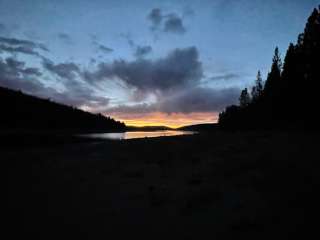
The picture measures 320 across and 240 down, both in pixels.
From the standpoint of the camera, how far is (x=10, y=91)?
12875 centimetres

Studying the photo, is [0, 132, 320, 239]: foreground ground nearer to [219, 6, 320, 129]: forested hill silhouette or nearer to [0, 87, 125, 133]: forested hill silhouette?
[219, 6, 320, 129]: forested hill silhouette

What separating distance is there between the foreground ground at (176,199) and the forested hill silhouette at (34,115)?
101746 millimetres

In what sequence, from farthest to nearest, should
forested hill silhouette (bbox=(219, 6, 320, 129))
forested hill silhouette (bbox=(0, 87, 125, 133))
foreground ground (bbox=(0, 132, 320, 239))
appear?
forested hill silhouette (bbox=(0, 87, 125, 133))
forested hill silhouette (bbox=(219, 6, 320, 129))
foreground ground (bbox=(0, 132, 320, 239))

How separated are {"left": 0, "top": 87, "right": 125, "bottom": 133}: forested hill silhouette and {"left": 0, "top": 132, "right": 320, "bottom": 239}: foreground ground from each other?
10175 cm

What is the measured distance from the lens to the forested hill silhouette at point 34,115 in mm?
108769

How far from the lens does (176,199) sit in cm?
816

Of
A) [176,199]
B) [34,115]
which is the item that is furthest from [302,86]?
[34,115]

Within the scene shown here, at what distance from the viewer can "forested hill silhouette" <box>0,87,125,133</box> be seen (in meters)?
109

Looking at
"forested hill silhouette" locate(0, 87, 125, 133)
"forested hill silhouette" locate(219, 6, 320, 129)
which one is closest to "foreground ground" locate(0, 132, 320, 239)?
"forested hill silhouette" locate(219, 6, 320, 129)

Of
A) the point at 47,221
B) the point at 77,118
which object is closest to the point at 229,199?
the point at 47,221

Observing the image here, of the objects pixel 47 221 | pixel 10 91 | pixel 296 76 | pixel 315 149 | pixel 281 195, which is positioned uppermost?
pixel 10 91

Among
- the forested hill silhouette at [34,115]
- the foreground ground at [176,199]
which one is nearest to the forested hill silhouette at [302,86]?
the foreground ground at [176,199]

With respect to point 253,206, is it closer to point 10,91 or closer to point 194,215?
point 194,215

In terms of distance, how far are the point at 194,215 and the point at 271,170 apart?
542 cm
